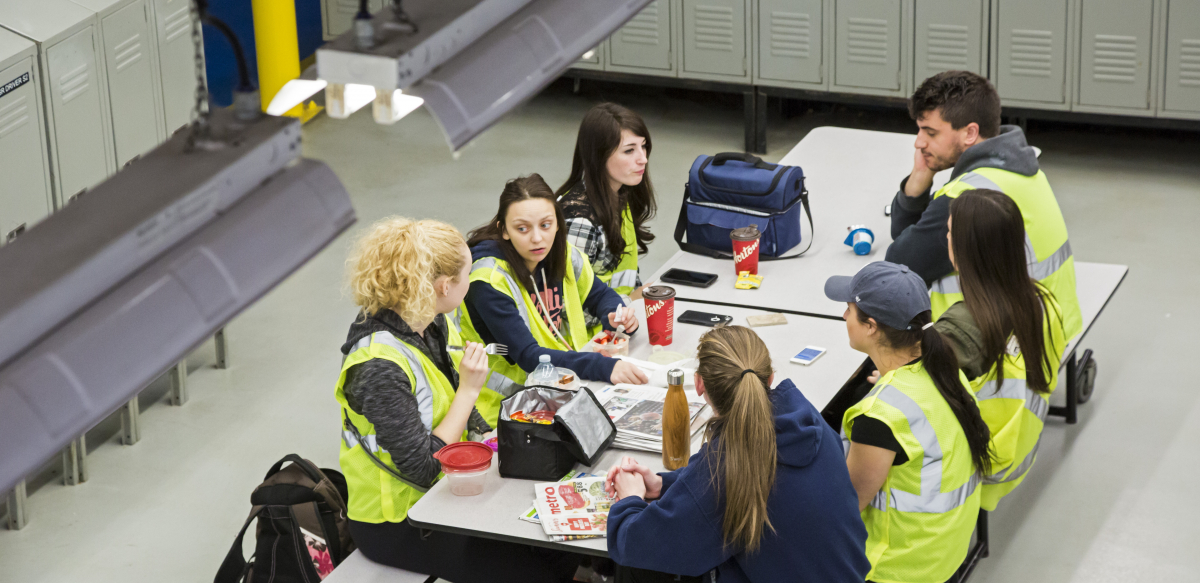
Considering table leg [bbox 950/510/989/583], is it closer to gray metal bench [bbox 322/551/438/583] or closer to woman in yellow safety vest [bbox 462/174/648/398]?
woman in yellow safety vest [bbox 462/174/648/398]

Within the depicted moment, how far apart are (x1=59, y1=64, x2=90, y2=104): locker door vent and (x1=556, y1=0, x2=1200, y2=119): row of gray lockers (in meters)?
3.90

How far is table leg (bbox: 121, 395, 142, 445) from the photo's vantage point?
4.94 metres

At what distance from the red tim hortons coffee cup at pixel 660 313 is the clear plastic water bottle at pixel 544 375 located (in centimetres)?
43

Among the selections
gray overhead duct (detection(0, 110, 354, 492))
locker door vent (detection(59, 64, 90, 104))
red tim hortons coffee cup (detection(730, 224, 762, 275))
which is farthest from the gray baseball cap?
locker door vent (detection(59, 64, 90, 104))

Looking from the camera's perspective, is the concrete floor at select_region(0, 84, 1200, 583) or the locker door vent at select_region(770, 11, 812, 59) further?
the locker door vent at select_region(770, 11, 812, 59)

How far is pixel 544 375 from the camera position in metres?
3.66

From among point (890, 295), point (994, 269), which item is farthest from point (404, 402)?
point (994, 269)

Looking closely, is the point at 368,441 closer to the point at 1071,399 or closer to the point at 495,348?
the point at 495,348

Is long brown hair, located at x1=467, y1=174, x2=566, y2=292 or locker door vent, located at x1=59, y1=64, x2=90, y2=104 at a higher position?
locker door vent, located at x1=59, y1=64, x2=90, y2=104

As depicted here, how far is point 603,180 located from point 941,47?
352cm

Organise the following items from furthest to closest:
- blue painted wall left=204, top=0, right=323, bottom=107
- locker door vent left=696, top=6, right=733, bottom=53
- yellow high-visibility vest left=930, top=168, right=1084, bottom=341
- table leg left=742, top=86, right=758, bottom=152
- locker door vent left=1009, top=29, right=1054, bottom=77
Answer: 1. blue painted wall left=204, top=0, right=323, bottom=107
2. table leg left=742, top=86, right=758, bottom=152
3. locker door vent left=696, top=6, right=733, bottom=53
4. locker door vent left=1009, top=29, right=1054, bottom=77
5. yellow high-visibility vest left=930, top=168, right=1084, bottom=341

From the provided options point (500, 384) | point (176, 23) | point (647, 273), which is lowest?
point (647, 273)

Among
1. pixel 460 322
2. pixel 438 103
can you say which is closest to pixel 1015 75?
pixel 460 322

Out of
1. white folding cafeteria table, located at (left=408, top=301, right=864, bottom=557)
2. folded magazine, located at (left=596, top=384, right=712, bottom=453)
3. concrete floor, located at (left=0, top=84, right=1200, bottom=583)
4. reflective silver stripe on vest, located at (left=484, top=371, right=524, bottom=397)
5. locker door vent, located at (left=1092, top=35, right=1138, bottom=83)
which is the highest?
locker door vent, located at (left=1092, top=35, right=1138, bottom=83)
